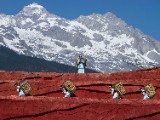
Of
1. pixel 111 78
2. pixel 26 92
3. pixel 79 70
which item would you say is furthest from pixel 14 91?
pixel 79 70

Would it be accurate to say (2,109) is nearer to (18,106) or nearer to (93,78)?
(18,106)

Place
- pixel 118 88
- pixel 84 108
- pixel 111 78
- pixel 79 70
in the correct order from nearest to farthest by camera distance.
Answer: pixel 84 108 < pixel 118 88 < pixel 111 78 < pixel 79 70

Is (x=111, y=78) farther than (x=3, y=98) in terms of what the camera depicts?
Yes

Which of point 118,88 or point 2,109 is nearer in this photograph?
point 2,109

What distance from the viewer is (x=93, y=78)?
62.9 ft

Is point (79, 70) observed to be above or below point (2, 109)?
above

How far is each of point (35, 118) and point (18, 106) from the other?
2.04ft

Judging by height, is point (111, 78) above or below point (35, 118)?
above

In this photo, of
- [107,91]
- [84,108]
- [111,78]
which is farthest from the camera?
[111,78]

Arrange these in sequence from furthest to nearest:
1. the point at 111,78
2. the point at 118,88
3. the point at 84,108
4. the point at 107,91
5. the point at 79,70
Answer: the point at 79,70 → the point at 111,78 → the point at 107,91 → the point at 118,88 → the point at 84,108

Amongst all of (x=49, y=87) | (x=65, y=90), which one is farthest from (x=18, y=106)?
(x=49, y=87)

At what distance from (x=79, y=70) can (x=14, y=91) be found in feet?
19.2

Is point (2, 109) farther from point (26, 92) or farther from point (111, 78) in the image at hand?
point (111, 78)

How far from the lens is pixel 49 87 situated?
54.3 feet
